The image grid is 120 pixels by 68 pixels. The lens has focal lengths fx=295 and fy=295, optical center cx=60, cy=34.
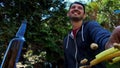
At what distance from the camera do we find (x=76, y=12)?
1724 mm

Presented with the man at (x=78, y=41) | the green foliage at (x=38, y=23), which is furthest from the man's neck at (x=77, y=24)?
the green foliage at (x=38, y=23)

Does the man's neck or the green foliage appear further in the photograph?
the green foliage

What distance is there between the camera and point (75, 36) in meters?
1.73

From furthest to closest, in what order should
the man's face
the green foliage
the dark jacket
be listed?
1. the green foliage
2. the man's face
3. the dark jacket

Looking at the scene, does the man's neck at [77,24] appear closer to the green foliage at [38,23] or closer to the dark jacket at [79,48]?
the dark jacket at [79,48]

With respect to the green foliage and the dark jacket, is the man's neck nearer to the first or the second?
the dark jacket

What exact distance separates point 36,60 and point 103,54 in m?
3.92

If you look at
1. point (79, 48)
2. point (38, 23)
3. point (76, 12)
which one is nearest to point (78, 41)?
point (79, 48)

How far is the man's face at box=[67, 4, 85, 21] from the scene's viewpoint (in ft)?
5.55

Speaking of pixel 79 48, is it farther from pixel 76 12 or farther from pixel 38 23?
pixel 38 23

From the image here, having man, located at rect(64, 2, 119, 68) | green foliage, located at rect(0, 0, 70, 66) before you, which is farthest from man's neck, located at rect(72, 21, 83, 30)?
green foliage, located at rect(0, 0, 70, 66)

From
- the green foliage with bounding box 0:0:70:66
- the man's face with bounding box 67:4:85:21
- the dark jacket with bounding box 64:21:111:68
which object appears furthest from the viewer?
the green foliage with bounding box 0:0:70:66

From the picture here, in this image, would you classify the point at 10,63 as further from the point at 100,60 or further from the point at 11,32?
the point at 11,32

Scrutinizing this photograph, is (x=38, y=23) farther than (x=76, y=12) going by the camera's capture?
Yes
